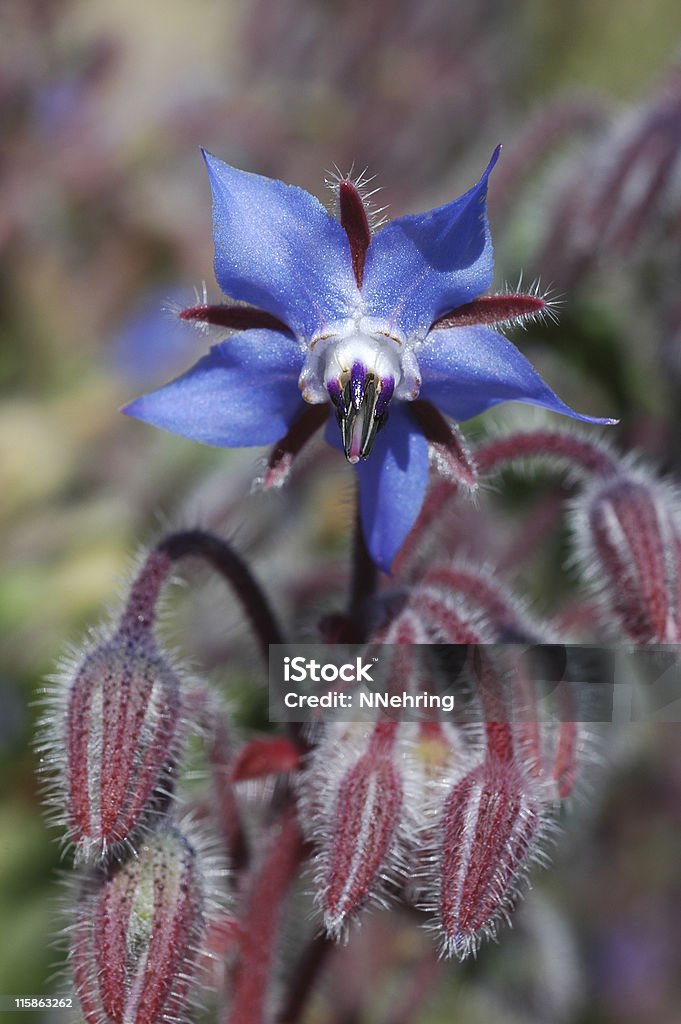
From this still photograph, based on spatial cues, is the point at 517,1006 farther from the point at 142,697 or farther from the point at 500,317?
the point at 500,317

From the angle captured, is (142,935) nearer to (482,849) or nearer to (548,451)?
(482,849)

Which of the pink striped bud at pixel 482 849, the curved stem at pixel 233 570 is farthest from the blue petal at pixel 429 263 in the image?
the pink striped bud at pixel 482 849

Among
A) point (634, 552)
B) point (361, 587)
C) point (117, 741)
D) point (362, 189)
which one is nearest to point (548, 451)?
point (634, 552)

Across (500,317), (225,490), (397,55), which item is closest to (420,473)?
(500,317)

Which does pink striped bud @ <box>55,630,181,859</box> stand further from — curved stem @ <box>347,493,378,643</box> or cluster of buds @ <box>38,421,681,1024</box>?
curved stem @ <box>347,493,378,643</box>

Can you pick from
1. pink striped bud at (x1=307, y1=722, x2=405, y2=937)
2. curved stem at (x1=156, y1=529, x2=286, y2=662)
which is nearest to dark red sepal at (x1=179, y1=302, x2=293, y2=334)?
curved stem at (x1=156, y1=529, x2=286, y2=662)

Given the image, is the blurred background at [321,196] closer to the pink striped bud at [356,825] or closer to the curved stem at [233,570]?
the curved stem at [233,570]
